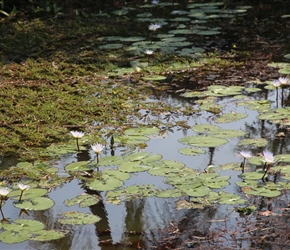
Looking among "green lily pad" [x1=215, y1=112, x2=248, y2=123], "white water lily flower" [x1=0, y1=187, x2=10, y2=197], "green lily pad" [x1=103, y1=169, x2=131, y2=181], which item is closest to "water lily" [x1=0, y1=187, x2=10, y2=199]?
"white water lily flower" [x1=0, y1=187, x2=10, y2=197]

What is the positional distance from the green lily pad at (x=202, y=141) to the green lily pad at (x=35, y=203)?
1.17 m

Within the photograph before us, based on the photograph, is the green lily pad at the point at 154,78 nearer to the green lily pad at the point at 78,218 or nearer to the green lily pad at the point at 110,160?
the green lily pad at the point at 110,160

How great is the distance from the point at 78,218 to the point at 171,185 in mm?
629

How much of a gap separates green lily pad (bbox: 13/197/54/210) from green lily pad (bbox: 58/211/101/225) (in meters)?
0.13

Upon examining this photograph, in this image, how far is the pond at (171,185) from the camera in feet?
10.9

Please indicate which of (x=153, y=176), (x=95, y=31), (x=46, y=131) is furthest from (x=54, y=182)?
(x=95, y=31)

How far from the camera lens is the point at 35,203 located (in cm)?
364

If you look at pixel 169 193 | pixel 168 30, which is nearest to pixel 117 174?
pixel 169 193

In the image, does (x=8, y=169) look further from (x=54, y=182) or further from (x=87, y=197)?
(x=87, y=197)

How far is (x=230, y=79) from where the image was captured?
6031 mm

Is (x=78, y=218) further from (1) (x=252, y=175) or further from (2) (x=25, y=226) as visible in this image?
(1) (x=252, y=175)

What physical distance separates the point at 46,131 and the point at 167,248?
6.05 feet

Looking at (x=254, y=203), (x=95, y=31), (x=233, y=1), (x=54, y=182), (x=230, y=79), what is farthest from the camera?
(x=233, y=1)

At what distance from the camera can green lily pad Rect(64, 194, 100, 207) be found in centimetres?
365
